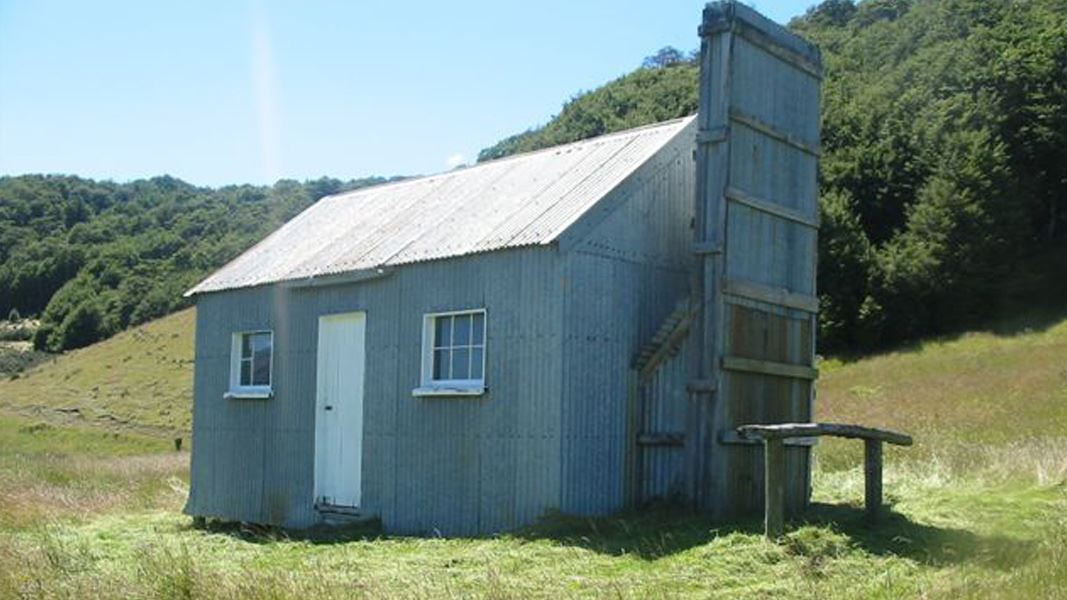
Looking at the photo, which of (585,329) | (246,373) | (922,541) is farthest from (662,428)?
(246,373)

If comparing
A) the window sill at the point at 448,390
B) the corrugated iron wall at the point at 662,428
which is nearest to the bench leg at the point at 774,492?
the corrugated iron wall at the point at 662,428

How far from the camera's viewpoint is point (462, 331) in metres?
14.7

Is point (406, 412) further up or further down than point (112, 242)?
further down

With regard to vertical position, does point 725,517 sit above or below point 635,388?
below

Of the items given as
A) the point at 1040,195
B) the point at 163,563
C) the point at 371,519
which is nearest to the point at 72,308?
the point at 1040,195

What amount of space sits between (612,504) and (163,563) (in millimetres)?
5717

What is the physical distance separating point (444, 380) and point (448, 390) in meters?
0.40

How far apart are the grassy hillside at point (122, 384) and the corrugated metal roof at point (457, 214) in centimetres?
2548

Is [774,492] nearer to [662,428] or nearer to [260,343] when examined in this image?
[662,428]

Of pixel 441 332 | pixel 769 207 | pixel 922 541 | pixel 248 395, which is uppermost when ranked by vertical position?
pixel 769 207

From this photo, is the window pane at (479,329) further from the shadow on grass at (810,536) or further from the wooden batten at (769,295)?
the wooden batten at (769,295)

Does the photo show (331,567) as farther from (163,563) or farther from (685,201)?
(685,201)

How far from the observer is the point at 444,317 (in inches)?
589

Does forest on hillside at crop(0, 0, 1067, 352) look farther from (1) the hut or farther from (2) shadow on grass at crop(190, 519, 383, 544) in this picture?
(1) the hut
